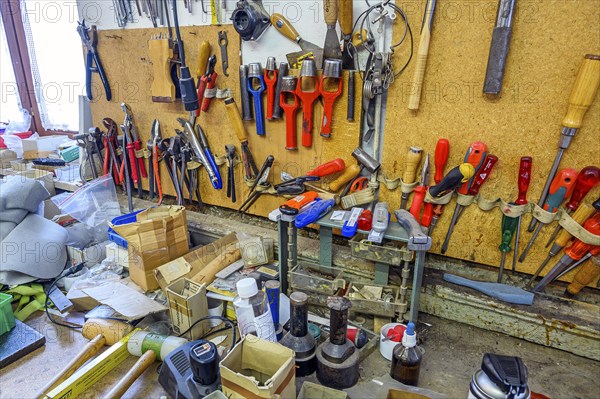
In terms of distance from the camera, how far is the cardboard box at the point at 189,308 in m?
0.99

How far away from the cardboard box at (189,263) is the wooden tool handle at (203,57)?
0.62 m

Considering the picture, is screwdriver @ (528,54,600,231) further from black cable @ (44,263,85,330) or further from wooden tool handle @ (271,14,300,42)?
black cable @ (44,263,85,330)

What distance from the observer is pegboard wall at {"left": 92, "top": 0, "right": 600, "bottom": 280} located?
88 centimetres

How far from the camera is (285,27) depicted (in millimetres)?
1174

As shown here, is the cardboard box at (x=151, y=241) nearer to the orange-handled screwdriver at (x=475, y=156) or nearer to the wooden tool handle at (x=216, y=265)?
the wooden tool handle at (x=216, y=265)

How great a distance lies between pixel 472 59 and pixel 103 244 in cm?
142

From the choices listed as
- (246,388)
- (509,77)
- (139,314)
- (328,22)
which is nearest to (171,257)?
(139,314)

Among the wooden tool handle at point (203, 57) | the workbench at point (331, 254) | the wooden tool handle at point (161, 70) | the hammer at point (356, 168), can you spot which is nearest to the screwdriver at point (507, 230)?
the workbench at point (331, 254)

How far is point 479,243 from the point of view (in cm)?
109

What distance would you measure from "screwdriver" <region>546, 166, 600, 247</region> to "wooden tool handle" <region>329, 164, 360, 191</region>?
1.87 feet

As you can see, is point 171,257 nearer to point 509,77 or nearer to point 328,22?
point 328,22

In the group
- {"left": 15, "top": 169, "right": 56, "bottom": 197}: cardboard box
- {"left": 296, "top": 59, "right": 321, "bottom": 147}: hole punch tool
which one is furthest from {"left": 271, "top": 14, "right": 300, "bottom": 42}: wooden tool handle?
{"left": 15, "top": 169, "right": 56, "bottom": 197}: cardboard box

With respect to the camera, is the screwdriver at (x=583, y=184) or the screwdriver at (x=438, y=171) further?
the screwdriver at (x=438, y=171)

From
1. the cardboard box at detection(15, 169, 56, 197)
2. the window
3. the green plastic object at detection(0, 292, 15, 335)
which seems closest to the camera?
the green plastic object at detection(0, 292, 15, 335)
